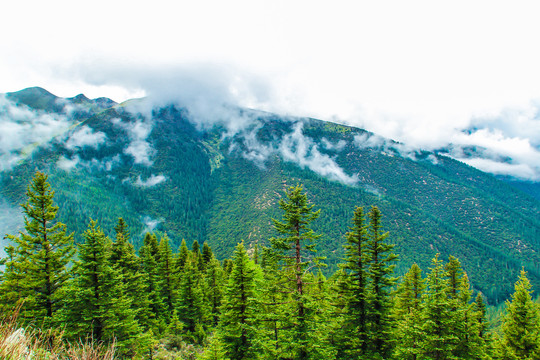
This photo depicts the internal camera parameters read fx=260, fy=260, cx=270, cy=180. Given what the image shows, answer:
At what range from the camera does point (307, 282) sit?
13.3m

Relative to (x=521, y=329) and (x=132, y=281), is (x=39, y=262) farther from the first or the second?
(x=521, y=329)

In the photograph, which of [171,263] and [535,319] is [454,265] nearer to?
[535,319]

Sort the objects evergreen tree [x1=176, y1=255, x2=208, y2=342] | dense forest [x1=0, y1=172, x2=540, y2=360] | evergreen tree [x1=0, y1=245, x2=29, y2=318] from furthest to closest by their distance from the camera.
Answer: evergreen tree [x1=176, y1=255, x2=208, y2=342] → evergreen tree [x1=0, y1=245, x2=29, y2=318] → dense forest [x1=0, y1=172, x2=540, y2=360]

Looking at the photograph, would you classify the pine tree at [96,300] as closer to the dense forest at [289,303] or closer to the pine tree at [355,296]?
the dense forest at [289,303]

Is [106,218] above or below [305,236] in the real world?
below

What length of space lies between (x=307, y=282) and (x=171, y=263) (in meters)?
26.8

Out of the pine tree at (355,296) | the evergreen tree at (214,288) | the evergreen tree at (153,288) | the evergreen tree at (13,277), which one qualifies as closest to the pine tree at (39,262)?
the evergreen tree at (13,277)

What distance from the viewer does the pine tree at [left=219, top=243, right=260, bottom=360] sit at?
1873 cm

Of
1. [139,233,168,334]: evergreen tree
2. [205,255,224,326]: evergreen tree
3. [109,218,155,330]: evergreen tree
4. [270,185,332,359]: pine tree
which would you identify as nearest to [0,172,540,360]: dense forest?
[270,185,332,359]: pine tree

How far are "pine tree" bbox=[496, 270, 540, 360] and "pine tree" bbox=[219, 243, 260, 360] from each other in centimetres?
1845

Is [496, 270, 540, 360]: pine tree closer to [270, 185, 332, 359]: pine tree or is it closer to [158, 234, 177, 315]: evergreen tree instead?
[270, 185, 332, 359]: pine tree

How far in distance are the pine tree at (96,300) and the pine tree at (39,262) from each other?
89 centimetres

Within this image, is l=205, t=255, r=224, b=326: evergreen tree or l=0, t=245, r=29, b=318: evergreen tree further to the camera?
l=205, t=255, r=224, b=326: evergreen tree

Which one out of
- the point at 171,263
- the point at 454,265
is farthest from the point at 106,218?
the point at 454,265
